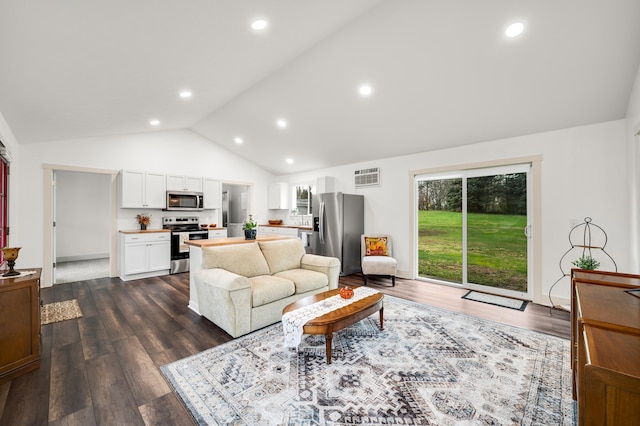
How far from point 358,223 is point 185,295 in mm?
3420

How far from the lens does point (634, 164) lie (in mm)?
2873

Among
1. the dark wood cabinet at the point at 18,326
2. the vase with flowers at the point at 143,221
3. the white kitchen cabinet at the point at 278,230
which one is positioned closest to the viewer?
the dark wood cabinet at the point at 18,326

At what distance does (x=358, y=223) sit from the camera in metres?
5.71

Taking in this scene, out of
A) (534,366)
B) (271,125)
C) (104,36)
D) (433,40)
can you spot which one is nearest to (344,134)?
(271,125)

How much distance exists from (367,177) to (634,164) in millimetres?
3690

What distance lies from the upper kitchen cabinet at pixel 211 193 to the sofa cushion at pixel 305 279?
3.62 meters

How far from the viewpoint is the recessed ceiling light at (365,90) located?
3.69 meters

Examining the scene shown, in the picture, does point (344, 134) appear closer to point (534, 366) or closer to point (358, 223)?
point (358, 223)

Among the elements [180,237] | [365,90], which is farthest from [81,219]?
[365,90]

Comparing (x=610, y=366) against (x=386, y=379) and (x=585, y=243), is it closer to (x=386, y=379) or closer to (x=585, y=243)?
(x=386, y=379)

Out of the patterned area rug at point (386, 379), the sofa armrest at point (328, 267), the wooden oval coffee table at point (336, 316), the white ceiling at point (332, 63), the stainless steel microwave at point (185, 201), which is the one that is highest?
the white ceiling at point (332, 63)

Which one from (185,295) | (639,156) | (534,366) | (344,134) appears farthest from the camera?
(344,134)

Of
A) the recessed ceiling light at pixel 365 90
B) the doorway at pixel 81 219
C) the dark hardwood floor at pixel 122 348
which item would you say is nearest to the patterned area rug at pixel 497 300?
the dark hardwood floor at pixel 122 348

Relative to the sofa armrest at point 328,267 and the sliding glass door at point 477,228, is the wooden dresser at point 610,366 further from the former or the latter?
the sliding glass door at point 477,228
